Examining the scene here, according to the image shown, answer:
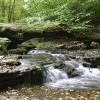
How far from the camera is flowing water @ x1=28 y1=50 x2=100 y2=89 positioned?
10.7m

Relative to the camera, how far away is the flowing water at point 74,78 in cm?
1067

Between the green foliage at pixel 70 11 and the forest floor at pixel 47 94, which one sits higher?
the green foliage at pixel 70 11

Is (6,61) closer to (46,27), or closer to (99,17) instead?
(46,27)

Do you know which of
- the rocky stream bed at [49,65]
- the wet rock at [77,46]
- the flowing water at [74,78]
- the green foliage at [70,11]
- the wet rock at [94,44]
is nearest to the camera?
the rocky stream bed at [49,65]

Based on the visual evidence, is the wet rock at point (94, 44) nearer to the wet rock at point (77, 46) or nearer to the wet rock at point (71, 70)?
the wet rock at point (77, 46)

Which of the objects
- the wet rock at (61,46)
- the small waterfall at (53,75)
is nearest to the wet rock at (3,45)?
the wet rock at (61,46)

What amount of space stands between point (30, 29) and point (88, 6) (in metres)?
5.26

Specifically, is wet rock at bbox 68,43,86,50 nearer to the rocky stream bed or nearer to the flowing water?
the rocky stream bed

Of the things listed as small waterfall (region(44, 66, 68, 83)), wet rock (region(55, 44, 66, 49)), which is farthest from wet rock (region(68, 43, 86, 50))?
small waterfall (region(44, 66, 68, 83))

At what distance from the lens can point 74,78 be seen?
11648 millimetres

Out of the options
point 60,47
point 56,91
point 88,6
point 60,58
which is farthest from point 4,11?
point 56,91

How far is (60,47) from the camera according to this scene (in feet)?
57.5

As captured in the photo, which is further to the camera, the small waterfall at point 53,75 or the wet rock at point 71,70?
the wet rock at point 71,70

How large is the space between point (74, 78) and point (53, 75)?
36.1 inches
